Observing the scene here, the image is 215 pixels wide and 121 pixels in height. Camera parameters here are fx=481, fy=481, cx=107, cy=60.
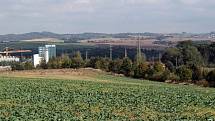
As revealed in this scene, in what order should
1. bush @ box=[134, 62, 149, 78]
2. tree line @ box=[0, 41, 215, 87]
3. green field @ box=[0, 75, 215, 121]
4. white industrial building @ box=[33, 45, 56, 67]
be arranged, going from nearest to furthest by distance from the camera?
green field @ box=[0, 75, 215, 121] < tree line @ box=[0, 41, 215, 87] < bush @ box=[134, 62, 149, 78] < white industrial building @ box=[33, 45, 56, 67]

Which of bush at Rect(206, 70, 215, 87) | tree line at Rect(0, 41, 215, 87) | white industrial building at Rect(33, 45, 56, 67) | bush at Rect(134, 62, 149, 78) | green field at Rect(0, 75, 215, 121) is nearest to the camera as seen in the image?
green field at Rect(0, 75, 215, 121)

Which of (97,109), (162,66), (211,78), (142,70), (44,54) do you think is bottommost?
(44,54)

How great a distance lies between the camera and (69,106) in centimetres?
2809

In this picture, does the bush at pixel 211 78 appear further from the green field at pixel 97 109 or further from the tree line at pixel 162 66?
the green field at pixel 97 109

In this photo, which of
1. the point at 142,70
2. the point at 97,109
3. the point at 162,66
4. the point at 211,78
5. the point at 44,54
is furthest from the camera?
the point at 44,54

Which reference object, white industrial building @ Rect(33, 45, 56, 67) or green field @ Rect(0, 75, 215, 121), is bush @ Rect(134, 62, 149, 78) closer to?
green field @ Rect(0, 75, 215, 121)

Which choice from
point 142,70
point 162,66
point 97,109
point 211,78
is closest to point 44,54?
point 142,70

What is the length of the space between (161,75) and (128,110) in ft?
185

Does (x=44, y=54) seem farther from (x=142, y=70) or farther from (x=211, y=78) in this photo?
(x=211, y=78)

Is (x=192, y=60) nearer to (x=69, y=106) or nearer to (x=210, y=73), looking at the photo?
(x=210, y=73)

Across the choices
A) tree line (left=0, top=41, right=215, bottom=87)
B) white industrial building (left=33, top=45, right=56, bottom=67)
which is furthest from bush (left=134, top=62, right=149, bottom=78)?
white industrial building (left=33, top=45, right=56, bottom=67)

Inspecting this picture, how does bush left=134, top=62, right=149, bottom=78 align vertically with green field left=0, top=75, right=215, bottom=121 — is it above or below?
below

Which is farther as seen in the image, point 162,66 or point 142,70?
point 142,70

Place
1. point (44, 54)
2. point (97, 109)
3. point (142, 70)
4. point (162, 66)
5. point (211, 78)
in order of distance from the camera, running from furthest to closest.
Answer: point (44, 54) < point (142, 70) < point (162, 66) < point (211, 78) < point (97, 109)
